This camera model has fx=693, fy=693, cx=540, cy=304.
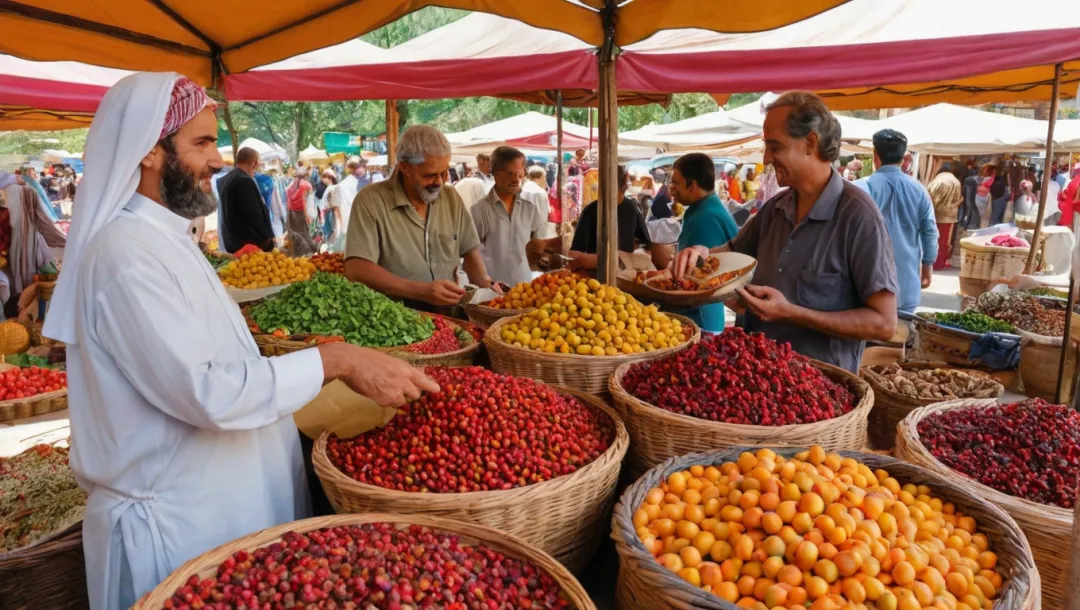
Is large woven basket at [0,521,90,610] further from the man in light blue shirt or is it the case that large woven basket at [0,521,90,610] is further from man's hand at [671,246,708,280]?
the man in light blue shirt

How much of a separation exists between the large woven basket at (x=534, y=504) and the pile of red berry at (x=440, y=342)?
1.02 m

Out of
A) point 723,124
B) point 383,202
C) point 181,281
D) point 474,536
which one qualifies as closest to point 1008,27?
point 383,202

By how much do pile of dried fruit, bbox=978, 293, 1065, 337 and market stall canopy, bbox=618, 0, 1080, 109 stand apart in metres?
2.22

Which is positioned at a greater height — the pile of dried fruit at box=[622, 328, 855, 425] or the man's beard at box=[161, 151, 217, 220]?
the man's beard at box=[161, 151, 217, 220]

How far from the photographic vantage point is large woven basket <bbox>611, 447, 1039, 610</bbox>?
4.73ft

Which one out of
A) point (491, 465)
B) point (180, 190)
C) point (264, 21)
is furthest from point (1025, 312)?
point (180, 190)

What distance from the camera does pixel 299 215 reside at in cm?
1557

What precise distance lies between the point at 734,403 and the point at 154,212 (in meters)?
1.79

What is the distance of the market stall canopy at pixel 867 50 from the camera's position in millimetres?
3842

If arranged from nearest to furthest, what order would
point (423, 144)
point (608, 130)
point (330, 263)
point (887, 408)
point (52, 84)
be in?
point (887, 408) → point (608, 130) → point (423, 144) → point (330, 263) → point (52, 84)

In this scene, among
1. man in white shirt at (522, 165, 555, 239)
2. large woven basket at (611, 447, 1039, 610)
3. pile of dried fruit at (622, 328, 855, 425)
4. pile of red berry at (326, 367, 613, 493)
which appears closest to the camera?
large woven basket at (611, 447, 1039, 610)

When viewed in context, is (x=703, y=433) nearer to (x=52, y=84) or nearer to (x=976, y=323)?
(x=976, y=323)

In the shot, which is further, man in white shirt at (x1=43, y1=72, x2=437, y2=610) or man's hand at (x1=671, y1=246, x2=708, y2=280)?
man's hand at (x1=671, y1=246, x2=708, y2=280)

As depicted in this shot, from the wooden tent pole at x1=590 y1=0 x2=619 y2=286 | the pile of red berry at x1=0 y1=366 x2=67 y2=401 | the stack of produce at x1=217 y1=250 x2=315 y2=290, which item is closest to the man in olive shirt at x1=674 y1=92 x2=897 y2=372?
the wooden tent pole at x1=590 y1=0 x2=619 y2=286
